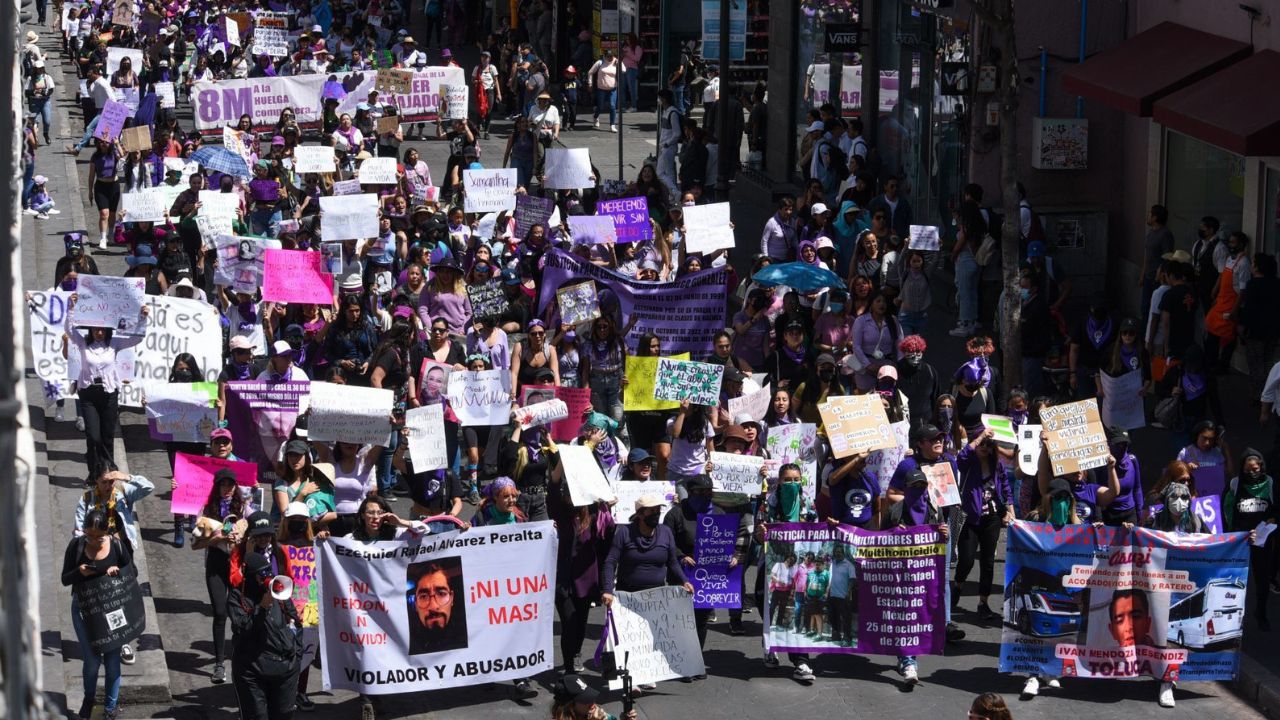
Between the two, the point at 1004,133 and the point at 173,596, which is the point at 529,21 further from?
the point at 173,596

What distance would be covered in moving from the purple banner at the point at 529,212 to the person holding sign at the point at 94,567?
8.85 m

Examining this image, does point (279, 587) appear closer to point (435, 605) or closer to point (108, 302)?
point (435, 605)

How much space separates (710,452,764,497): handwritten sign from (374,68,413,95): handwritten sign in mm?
19342

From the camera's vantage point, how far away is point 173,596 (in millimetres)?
12625

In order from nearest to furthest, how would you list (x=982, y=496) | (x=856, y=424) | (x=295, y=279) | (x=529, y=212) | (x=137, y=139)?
(x=856, y=424) < (x=982, y=496) < (x=295, y=279) < (x=529, y=212) < (x=137, y=139)

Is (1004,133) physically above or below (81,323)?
above

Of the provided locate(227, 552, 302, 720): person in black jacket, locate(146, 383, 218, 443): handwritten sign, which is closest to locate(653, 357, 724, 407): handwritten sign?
locate(146, 383, 218, 443): handwritten sign

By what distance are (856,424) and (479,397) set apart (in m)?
3.46

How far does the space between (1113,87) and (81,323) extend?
1123 cm

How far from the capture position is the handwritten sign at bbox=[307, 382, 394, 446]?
40.1 feet

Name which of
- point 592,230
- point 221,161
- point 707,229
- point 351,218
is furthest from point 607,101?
point 351,218

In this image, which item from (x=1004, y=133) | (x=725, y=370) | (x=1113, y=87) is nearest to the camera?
(x=725, y=370)

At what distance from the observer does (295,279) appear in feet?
52.1

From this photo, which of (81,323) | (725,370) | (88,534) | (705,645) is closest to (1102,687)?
(705,645)
